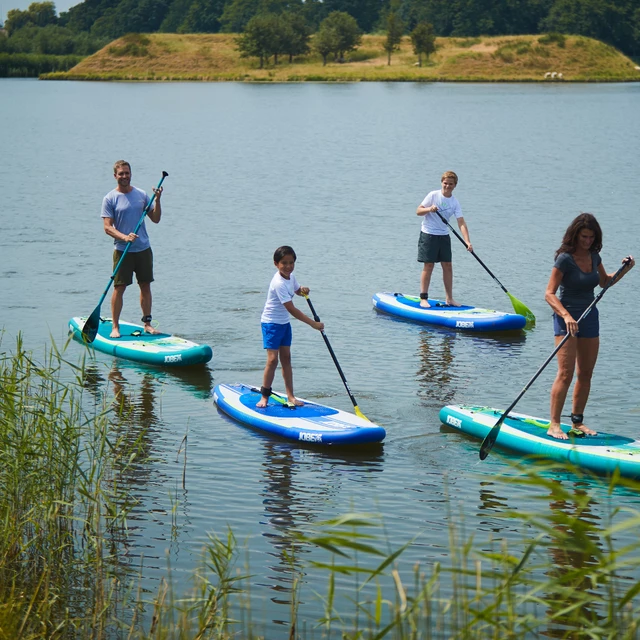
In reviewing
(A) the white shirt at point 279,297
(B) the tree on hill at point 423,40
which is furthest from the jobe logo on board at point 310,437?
(B) the tree on hill at point 423,40

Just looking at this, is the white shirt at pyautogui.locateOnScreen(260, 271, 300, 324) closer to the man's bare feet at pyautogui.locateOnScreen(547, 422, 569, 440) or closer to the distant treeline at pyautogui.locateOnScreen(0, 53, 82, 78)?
the man's bare feet at pyautogui.locateOnScreen(547, 422, 569, 440)

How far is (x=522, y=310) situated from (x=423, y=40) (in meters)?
92.0

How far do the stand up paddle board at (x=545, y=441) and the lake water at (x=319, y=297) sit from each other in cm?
18

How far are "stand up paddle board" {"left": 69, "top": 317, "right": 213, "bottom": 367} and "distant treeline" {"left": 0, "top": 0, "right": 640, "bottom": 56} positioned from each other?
385 feet

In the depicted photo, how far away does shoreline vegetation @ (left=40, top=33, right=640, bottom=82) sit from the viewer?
101 metres

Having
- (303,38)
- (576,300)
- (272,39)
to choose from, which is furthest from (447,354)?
(303,38)

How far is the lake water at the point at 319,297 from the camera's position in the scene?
8820 millimetres

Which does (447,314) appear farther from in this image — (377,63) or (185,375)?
(377,63)

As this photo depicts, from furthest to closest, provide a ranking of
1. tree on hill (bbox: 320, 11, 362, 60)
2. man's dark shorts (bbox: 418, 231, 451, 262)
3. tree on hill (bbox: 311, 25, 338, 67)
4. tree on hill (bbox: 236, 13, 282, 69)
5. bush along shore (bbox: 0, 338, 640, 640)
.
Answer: tree on hill (bbox: 236, 13, 282, 69), tree on hill (bbox: 311, 25, 338, 67), tree on hill (bbox: 320, 11, 362, 60), man's dark shorts (bbox: 418, 231, 451, 262), bush along shore (bbox: 0, 338, 640, 640)

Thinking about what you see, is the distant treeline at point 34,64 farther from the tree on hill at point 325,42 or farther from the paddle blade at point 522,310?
the paddle blade at point 522,310

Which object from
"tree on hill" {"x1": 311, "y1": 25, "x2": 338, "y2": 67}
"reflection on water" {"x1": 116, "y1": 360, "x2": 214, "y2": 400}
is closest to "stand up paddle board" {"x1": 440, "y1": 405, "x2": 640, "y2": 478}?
"reflection on water" {"x1": 116, "y1": 360, "x2": 214, "y2": 400}

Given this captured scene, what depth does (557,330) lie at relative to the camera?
9.43 m

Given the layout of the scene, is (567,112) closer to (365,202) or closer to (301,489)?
(365,202)

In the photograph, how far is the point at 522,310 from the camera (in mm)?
15117
